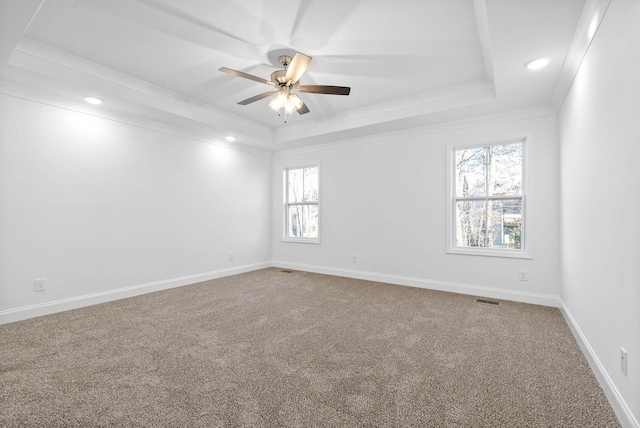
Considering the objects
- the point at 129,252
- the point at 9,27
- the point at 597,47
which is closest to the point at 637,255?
the point at 597,47

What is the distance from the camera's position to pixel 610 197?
1.79m

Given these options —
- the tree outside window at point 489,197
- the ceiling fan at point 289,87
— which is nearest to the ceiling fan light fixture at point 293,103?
the ceiling fan at point 289,87

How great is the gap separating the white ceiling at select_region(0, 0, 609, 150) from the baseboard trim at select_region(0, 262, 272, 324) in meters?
2.20

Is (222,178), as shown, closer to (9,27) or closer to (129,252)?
(129,252)

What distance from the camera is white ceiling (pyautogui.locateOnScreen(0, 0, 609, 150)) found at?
2227 mm

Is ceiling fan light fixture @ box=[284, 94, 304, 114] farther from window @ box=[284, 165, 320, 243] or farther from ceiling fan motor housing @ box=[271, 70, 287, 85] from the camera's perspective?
window @ box=[284, 165, 320, 243]

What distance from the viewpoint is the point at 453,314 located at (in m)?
3.21

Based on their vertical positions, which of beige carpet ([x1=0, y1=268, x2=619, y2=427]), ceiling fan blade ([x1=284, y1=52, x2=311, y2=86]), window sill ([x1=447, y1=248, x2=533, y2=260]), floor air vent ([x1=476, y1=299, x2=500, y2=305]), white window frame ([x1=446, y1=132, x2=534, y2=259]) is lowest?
beige carpet ([x1=0, y1=268, x2=619, y2=427])

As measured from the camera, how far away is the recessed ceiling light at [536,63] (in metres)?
2.59

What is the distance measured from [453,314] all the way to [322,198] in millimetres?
Result: 2993

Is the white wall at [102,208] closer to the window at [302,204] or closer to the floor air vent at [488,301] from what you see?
the window at [302,204]

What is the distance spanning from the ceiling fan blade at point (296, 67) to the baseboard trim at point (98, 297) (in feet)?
10.8

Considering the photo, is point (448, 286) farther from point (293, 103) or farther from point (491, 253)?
point (293, 103)

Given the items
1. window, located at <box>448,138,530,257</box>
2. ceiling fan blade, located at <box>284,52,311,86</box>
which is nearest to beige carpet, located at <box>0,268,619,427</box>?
window, located at <box>448,138,530,257</box>
